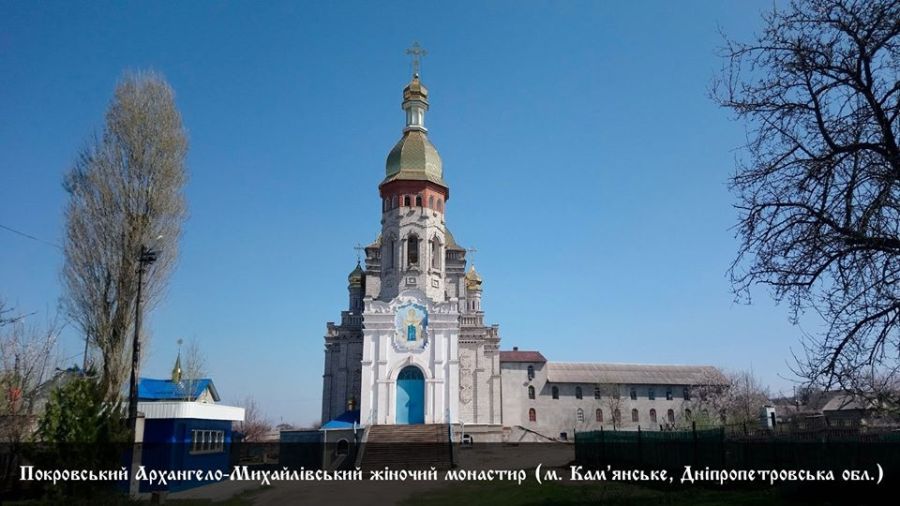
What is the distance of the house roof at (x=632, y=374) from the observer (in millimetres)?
50769

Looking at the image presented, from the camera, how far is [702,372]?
54125 millimetres

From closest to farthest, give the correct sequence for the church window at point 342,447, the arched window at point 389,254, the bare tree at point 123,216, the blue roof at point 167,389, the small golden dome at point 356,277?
the bare tree at point 123,216 < the blue roof at point 167,389 < the church window at point 342,447 < the arched window at point 389,254 < the small golden dome at point 356,277

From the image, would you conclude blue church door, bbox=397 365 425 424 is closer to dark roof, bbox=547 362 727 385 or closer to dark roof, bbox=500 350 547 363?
dark roof, bbox=500 350 547 363

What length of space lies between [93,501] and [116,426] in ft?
6.07

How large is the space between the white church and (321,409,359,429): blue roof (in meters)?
0.19

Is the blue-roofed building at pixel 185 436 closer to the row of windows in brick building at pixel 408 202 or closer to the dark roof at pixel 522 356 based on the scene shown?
the row of windows in brick building at pixel 408 202

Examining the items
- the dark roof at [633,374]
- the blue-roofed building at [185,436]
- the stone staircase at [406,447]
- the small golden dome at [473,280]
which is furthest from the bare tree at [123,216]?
the dark roof at [633,374]

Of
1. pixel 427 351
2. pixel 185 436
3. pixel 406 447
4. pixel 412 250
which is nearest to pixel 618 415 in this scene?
pixel 427 351

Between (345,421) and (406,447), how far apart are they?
724 cm

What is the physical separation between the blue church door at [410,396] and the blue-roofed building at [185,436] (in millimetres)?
10512

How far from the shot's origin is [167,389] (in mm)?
28938

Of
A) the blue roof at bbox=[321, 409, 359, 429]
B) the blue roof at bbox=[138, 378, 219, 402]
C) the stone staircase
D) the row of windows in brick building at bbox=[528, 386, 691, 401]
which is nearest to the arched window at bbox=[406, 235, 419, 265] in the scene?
the blue roof at bbox=[321, 409, 359, 429]

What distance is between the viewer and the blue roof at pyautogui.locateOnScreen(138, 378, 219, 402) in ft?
90.8

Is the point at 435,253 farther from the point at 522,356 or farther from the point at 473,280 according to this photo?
the point at 522,356
